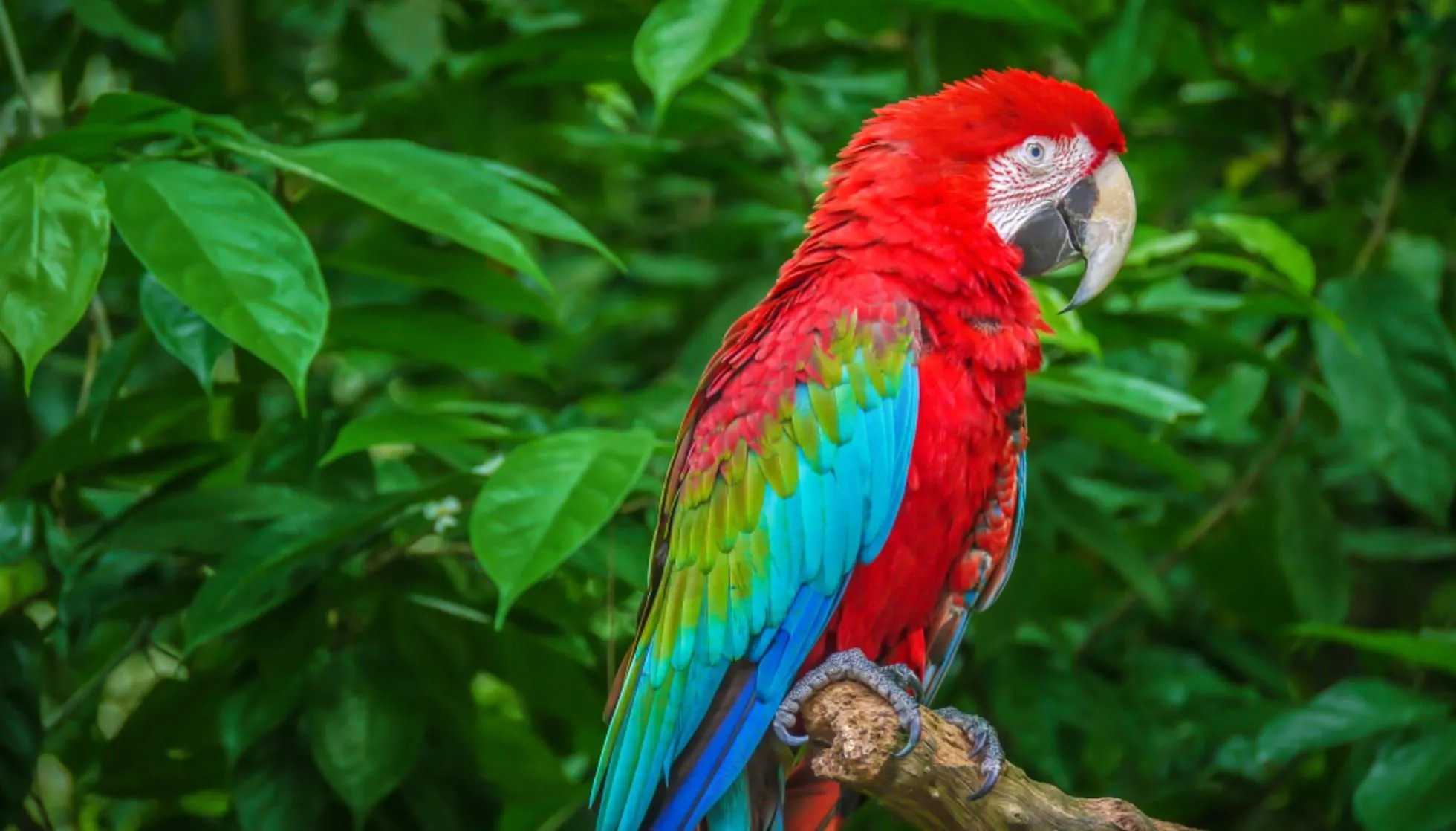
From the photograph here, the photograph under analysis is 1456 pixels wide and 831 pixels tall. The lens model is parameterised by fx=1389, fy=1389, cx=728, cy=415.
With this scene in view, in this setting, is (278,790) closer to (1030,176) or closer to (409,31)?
(1030,176)

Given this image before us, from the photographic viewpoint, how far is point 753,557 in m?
1.01

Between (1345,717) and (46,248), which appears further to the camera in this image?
(1345,717)

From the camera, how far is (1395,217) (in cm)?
189

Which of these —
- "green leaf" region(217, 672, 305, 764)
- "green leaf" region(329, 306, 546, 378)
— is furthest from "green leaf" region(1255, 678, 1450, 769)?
"green leaf" region(217, 672, 305, 764)

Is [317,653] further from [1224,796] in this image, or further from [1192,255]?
[1224,796]

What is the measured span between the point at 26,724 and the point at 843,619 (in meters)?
0.74

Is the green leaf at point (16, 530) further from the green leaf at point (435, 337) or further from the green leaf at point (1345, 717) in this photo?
the green leaf at point (1345, 717)

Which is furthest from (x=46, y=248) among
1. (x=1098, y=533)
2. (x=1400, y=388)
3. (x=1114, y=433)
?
(x=1400, y=388)

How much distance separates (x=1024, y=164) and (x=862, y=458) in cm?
28

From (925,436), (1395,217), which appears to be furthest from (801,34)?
(925,436)

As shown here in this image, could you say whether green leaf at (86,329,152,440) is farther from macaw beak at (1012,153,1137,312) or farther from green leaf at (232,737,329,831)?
macaw beak at (1012,153,1137,312)

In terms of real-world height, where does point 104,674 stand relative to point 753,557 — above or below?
below

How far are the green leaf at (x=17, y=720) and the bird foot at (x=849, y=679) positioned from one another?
0.69 m

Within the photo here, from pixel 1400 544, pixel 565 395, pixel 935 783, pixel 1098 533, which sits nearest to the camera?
pixel 935 783
